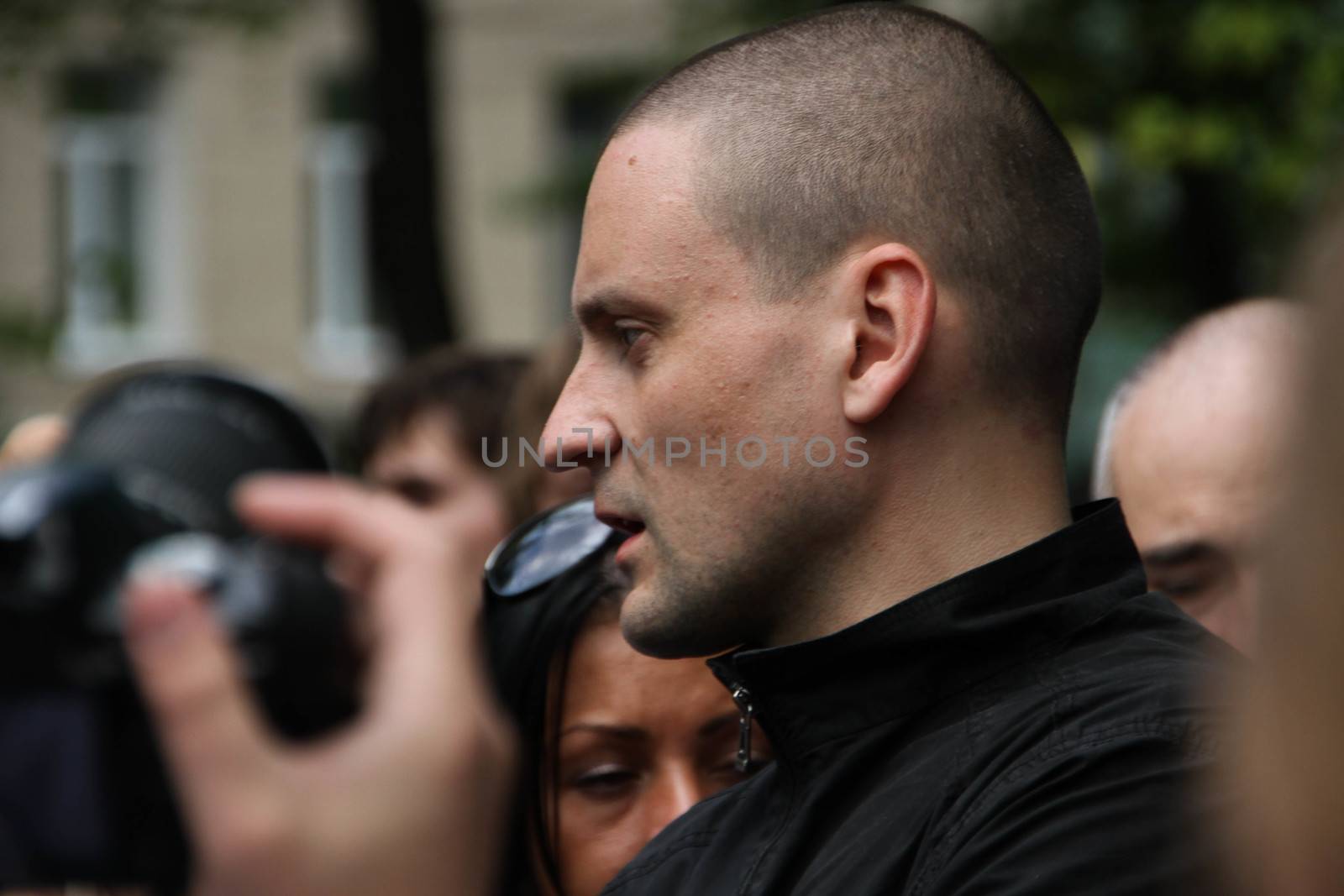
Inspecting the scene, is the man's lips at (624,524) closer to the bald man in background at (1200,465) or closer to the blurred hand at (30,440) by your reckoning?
the bald man in background at (1200,465)

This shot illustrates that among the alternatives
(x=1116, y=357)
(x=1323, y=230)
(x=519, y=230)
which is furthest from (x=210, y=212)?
(x=1323, y=230)

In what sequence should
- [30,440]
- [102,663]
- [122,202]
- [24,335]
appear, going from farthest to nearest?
[122,202]
[24,335]
[30,440]
[102,663]

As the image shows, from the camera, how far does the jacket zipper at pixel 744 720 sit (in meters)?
1.94

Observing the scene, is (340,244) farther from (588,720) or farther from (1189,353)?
(588,720)

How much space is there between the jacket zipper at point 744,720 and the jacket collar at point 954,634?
74 mm

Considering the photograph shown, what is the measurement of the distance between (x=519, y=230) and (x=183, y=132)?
9.80ft

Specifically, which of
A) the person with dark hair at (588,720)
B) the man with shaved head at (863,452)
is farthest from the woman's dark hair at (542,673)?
the man with shaved head at (863,452)

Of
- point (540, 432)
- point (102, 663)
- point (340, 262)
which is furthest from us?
point (340, 262)

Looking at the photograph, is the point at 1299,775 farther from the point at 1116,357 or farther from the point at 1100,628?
the point at 1116,357

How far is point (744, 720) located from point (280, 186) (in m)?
14.5

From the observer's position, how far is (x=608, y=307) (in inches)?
79.1

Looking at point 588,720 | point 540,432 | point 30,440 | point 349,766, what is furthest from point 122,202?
point 349,766

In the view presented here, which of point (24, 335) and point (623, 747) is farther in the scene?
point (24, 335)

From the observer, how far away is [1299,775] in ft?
2.73
